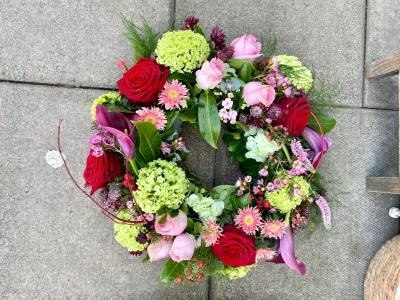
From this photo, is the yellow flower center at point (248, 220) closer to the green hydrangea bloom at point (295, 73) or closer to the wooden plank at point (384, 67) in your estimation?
the green hydrangea bloom at point (295, 73)

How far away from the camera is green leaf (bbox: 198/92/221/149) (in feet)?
5.82

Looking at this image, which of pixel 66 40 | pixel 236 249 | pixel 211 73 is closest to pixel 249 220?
pixel 236 249

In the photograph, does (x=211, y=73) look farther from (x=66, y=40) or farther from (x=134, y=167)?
(x=66, y=40)

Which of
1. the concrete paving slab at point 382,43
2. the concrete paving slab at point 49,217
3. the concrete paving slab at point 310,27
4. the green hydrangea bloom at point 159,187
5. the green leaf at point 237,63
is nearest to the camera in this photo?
the green hydrangea bloom at point 159,187

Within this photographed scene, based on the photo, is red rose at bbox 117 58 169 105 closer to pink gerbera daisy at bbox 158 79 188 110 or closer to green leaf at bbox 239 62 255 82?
pink gerbera daisy at bbox 158 79 188 110

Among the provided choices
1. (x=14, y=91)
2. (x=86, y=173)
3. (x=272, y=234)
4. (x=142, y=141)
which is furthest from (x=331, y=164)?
(x=14, y=91)

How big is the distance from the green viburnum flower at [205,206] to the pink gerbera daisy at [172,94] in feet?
1.20

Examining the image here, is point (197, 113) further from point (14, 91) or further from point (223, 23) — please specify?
point (14, 91)

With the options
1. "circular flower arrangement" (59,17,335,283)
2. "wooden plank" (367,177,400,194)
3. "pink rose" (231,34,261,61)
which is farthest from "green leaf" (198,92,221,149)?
"wooden plank" (367,177,400,194)

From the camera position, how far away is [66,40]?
80.7 inches

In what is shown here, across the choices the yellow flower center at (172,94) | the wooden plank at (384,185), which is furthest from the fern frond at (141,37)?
the wooden plank at (384,185)

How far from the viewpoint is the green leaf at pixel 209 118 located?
1.77 m

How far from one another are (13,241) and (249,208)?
→ 1042mm

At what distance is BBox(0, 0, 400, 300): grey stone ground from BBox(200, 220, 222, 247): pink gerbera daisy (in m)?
0.39
